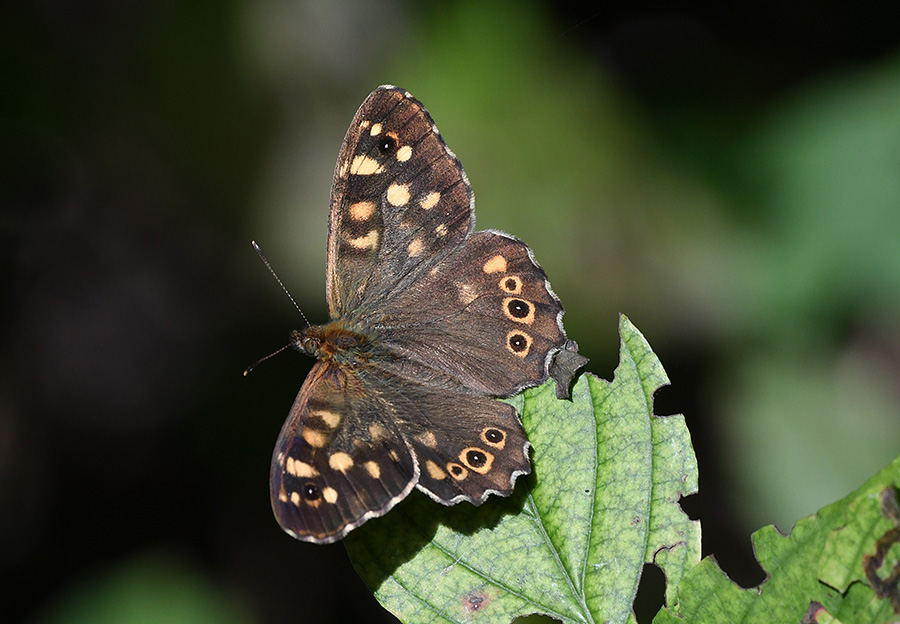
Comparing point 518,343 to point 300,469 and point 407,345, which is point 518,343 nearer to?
point 407,345

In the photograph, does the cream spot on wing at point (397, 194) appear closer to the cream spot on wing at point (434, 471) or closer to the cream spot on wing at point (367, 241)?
the cream spot on wing at point (367, 241)

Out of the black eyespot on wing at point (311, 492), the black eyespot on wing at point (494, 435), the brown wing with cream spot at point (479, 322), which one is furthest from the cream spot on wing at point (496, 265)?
the black eyespot on wing at point (311, 492)

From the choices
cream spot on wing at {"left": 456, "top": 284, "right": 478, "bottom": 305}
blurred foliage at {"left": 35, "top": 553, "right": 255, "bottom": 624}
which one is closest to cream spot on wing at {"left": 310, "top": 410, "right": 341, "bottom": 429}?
cream spot on wing at {"left": 456, "top": 284, "right": 478, "bottom": 305}

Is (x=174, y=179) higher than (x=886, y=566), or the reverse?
(x=174, y=179)

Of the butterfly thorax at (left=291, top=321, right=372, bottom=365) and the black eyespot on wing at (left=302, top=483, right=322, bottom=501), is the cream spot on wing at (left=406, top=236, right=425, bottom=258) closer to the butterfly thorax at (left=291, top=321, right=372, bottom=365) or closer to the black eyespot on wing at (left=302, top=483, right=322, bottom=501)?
the butterfly thorax at (left=291, top=321, right=372, bottom=365)

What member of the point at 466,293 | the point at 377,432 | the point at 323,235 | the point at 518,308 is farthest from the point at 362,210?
the point at 323,235

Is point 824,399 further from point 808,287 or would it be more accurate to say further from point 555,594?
point 555,594

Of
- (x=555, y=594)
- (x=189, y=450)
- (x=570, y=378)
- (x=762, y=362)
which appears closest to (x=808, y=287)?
(x=762, y=362)
